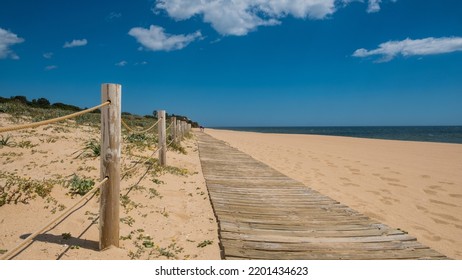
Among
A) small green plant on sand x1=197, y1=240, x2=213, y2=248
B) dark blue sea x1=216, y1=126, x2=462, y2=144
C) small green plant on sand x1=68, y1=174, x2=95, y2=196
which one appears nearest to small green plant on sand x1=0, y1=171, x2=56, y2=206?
small green plant on sand x1=68, y1=174, x2=95, y2=196

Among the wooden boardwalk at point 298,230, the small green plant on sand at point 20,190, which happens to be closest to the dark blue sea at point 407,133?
the wooden boardwalk at point 298,230

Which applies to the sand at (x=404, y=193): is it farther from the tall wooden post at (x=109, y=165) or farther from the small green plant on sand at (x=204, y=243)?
the tall wooden post at (x=109, y=165)

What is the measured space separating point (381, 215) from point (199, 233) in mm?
3199

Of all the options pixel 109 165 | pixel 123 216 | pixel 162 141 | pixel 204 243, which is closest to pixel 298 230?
pixel 204 243

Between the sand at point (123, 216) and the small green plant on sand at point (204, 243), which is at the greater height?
the sand at point (123, 216)

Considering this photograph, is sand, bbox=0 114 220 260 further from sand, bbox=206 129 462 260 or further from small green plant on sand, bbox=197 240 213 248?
sand, bbox=206 129 462 260

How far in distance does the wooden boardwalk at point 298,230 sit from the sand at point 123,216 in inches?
10.5

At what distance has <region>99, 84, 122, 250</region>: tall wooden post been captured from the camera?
3012 millimetres

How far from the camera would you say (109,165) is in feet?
9.87

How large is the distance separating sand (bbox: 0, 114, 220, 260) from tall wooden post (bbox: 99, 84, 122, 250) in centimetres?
25

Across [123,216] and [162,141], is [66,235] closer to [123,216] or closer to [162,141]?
[123,216]

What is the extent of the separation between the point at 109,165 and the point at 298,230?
101 inches

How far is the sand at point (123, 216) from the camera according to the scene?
3127mm
